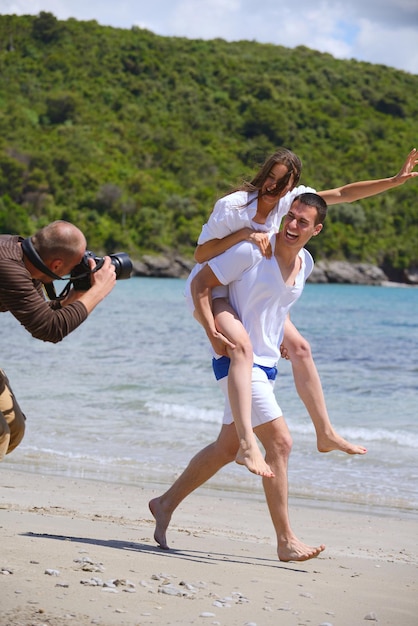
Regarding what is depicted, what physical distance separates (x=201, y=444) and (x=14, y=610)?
5.70 metres

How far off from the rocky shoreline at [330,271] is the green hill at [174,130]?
112 centimetres

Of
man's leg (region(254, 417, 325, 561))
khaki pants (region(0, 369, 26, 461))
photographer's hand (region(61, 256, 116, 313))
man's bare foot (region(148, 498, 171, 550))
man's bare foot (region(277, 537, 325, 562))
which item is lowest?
man's bare foot (region(148, 498, 171, 550))

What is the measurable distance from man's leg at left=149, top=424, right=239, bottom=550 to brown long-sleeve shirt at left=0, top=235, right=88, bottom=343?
1.47 m

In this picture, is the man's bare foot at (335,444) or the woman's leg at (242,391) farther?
the man's bare foot at (335,444)

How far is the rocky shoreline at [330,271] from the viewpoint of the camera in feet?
225

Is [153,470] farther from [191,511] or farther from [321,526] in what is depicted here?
[321,526]

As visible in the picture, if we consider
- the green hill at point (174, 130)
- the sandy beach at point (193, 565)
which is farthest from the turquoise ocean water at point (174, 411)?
the green hill at point (174, 130)

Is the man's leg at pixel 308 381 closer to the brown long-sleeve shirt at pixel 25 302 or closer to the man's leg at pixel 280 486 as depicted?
the man's leg at pixel 280 486

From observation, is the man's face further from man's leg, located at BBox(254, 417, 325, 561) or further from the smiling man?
man's leg, located at BBox(254, 417, 325, 561)

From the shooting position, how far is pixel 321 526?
592 cm

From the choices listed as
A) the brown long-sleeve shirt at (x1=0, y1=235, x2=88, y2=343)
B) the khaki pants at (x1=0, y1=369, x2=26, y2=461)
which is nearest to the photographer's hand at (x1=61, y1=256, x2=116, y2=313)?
the brown long-sleeve shirt at (x1=0, y1=235, x2=88, y2=343)

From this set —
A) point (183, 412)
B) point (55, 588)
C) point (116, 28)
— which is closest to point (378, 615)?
point (55, 588)

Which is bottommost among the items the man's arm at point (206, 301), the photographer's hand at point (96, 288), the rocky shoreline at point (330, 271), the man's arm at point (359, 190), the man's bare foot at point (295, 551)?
the rocky shoreline at point (330, 271)

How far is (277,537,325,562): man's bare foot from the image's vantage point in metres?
4.48
